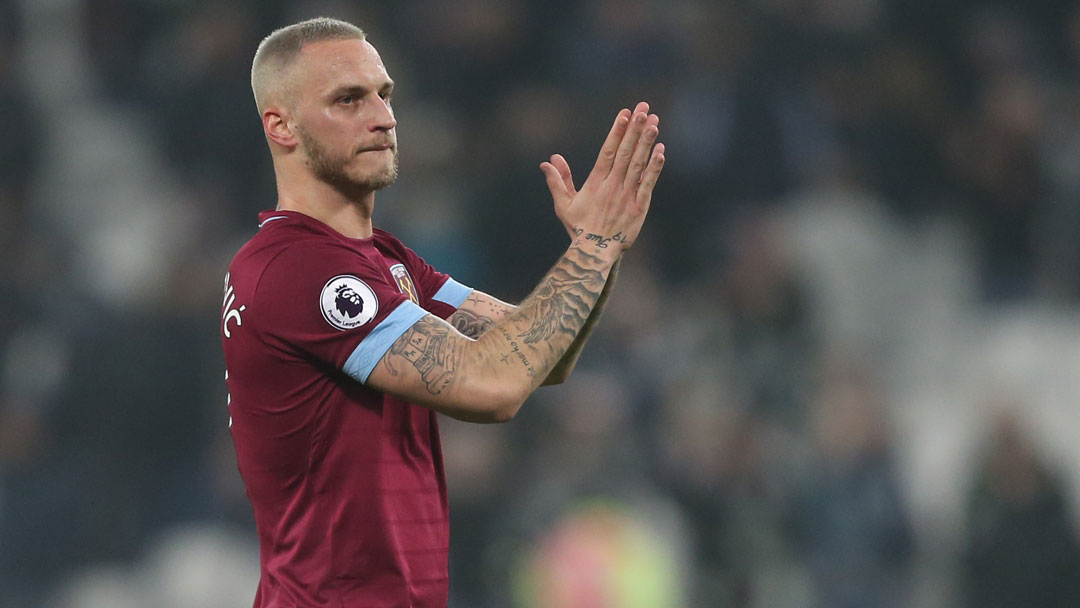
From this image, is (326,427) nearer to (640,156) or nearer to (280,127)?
(280,127)

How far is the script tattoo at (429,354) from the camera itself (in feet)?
9.23

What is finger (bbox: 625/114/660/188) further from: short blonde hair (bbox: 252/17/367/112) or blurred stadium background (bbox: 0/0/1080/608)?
blurred stadium background (bbox: 0/0/1080/608)

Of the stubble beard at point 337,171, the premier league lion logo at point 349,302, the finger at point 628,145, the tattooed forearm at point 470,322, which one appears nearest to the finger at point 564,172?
the finger at point 628,145

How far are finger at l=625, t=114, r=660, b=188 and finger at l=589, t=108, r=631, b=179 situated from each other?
0.14 feet

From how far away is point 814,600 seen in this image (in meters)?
6.80

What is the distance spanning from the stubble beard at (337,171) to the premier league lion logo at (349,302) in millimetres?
341

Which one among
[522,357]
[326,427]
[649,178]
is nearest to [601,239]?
[649,178]

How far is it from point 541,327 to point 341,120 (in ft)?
2.12

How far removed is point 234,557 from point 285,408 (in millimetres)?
4484

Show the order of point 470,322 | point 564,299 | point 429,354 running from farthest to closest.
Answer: point 470,322 < point 564,299 < point 429,354

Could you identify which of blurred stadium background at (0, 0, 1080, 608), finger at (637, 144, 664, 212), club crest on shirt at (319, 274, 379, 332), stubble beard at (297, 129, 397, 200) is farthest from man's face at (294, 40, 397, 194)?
blurred stadium background at (0, 0, 1080, 608)

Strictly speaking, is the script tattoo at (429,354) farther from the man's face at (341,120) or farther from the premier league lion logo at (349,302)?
the man's face at (341,120)

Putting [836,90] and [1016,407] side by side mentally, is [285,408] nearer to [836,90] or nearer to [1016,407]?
[1016,407]

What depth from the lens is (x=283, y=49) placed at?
3.15m
